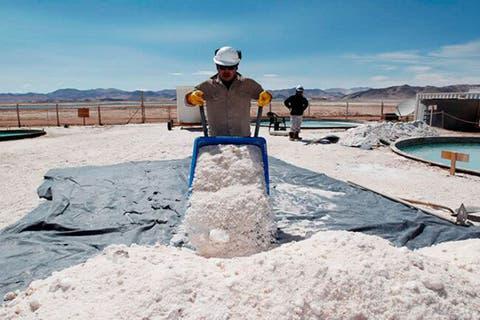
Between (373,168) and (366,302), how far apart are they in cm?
550

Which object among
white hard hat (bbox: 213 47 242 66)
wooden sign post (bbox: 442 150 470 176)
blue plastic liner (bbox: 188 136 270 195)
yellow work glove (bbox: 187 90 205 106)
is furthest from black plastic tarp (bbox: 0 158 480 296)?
wooden sign post (bbox: 442 150 470 176)

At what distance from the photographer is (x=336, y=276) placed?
6.16 ft

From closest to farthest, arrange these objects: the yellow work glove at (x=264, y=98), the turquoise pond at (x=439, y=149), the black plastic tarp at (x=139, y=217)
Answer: the black plastic tarp at (x=139, y=217) → the yellow work glove at (x=264, y=98) → the turquoise pond at (x=439, y=149)

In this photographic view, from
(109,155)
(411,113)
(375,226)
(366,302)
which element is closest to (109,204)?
(375,226)

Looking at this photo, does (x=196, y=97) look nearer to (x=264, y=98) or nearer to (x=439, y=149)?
Answer: (x=264, y=98)

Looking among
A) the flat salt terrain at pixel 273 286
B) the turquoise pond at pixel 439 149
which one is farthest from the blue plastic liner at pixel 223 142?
the turquoise pond at pixel 439 149

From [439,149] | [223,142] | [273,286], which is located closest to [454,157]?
[223,142]

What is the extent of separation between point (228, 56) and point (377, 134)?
7492 millimetres

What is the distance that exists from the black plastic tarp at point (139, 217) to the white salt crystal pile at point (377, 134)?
436 cm

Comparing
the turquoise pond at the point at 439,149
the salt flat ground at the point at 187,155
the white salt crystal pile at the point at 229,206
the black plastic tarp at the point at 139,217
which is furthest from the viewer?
the turquoise pond at the point at 439,149

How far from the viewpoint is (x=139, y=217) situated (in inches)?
155

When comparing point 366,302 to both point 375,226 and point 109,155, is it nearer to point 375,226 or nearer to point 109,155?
point 375,226

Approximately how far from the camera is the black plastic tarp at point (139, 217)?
3.16 m

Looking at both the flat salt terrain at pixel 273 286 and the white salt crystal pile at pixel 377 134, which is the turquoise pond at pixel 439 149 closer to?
the white salt crystal pile at pixel 377 134
